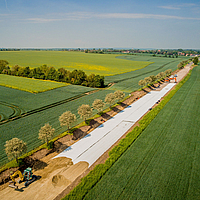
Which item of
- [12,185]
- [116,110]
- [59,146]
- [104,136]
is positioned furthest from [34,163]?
[116,110]

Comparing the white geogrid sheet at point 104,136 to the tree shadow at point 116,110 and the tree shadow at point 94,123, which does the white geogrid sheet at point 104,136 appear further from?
the tree shadow at point 116,110

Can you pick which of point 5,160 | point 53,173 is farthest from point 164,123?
point 5,160

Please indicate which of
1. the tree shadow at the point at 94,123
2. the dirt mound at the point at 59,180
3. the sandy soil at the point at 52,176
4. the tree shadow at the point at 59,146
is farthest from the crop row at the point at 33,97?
the dirt mound at the point at 59,180

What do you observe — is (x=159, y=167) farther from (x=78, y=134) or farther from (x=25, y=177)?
(x=25, y=177)

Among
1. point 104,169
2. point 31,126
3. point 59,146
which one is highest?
point 31,126

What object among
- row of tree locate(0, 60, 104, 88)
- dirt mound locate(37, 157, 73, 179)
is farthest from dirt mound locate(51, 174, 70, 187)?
row of tree locate(0, 60, 104, 88)

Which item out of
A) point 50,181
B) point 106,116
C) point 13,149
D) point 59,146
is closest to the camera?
point 50,181

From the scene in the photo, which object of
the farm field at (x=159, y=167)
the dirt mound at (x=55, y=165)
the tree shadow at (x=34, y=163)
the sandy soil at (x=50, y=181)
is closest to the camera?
the farm field at (x=159, y=167)
